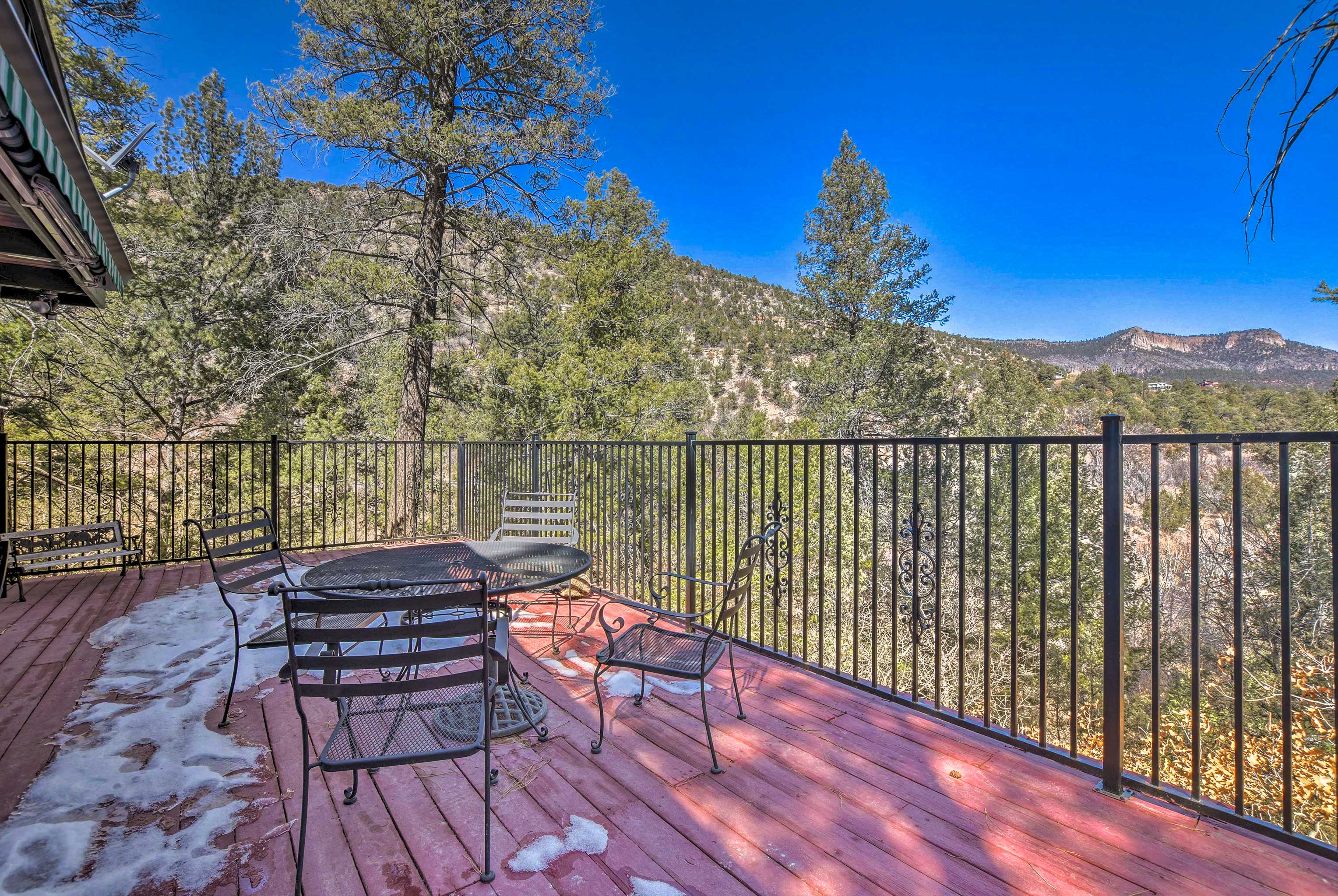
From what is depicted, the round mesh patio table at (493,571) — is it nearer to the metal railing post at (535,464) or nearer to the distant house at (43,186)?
the distant house at (43,186)

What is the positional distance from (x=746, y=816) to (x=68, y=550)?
5541 mm

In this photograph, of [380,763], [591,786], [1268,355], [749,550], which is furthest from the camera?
[1268,355]

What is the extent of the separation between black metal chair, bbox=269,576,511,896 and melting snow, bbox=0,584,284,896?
40 cm

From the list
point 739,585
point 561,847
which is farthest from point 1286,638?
point 561,847

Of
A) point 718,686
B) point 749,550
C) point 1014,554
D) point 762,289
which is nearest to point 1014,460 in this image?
point 1014,554

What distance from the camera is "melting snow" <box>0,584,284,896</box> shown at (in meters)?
1.53

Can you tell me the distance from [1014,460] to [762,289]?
42468 mm

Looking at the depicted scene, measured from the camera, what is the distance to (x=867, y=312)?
18.9 metres

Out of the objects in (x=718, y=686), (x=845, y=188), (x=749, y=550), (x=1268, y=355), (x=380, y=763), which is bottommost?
(x=718, y=686)

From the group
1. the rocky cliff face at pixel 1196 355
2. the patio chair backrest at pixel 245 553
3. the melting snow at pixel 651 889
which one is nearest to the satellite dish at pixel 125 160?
the patio chair backrest at pixel 245 553

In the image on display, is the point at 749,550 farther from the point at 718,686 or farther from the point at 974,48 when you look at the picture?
the point at 974,48

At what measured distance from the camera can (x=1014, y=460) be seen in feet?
6.67

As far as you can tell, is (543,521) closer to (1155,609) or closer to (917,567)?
(917,567)

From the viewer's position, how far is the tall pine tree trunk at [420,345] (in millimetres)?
8531
